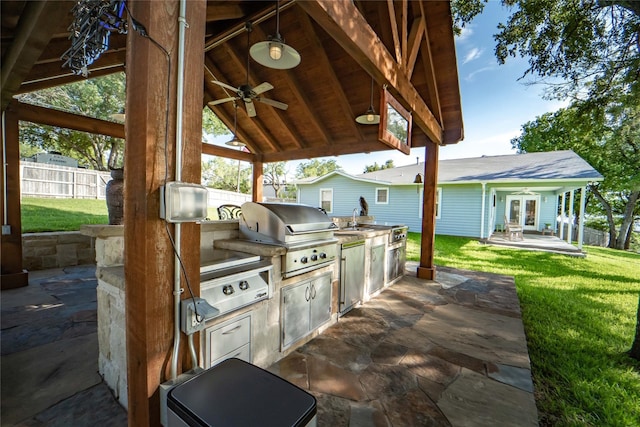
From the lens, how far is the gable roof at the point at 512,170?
9.12 meters

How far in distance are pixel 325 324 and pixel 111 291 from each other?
6.91ft

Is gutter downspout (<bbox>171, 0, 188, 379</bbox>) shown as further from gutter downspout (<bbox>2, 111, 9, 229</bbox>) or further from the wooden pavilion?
gutter downspout (<bbox>2, 111, 9, 229</bbox>)

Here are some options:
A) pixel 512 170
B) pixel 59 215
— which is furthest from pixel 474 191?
pixel 59 215

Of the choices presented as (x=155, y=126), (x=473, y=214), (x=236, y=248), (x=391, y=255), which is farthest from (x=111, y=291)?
(x=473, y=214)

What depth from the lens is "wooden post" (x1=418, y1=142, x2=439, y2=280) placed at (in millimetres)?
5066

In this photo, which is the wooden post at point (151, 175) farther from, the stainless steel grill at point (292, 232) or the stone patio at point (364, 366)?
the stainless steel grill at point (292, 232)

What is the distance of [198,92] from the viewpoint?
1.24 meters

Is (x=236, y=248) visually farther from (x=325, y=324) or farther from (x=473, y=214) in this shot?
(x=473, y=214)

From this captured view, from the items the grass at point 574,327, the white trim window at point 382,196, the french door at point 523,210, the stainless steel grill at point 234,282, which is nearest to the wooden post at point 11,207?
the grass at point 574,327

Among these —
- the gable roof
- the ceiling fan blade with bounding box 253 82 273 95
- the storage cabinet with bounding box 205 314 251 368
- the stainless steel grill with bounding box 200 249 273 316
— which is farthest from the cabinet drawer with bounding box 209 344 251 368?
the gable roof

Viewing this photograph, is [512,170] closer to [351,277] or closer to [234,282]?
[351,277]

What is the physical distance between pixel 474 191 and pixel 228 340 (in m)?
12.0

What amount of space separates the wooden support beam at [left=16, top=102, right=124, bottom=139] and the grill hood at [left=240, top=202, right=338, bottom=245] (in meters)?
3.92

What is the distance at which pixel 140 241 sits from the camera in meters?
1.13
